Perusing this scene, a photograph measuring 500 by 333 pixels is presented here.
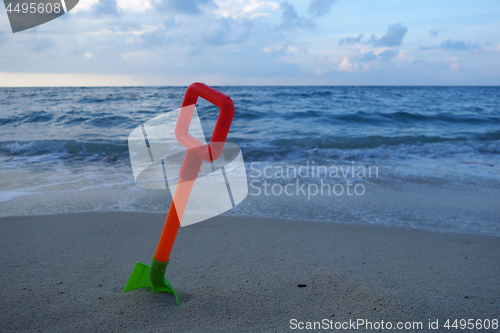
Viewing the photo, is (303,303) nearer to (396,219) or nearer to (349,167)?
(396,219)

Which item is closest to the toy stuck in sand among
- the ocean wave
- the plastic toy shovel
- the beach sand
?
the plastic toy shovel

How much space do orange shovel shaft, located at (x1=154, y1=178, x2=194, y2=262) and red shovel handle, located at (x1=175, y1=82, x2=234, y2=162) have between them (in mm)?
156

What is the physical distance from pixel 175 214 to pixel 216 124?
0.39 m

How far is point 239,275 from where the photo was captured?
168 cm

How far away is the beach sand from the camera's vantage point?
1.33 meters

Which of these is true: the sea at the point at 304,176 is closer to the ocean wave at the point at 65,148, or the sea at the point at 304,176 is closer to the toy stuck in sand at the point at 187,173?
the ocean wave at the point at 65,148

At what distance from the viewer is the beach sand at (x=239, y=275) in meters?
1.33

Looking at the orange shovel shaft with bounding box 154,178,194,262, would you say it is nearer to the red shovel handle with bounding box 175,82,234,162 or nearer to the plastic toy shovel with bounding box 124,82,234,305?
the plastic toy shovel with bounding box 124,82,234,305

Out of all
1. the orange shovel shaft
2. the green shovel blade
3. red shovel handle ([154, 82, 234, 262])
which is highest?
red shovel handle ([154, 82, 234, 262])

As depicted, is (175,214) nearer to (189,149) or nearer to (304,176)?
(189,149)

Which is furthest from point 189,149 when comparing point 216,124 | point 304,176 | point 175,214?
point 304,176

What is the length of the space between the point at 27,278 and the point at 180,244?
2.74 ft

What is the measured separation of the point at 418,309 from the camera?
1409mm

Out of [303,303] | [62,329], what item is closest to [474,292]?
[303,303]
